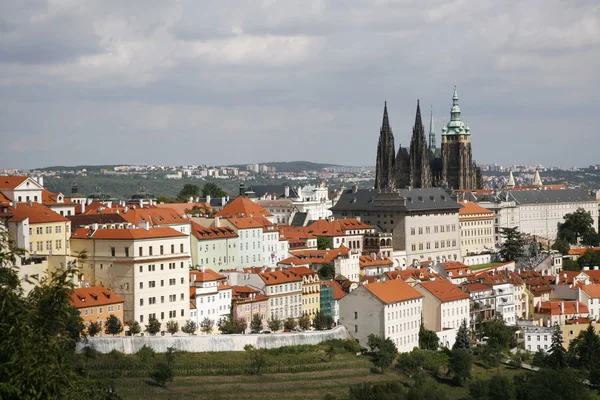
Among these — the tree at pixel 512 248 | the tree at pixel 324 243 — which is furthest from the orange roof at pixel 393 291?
the tree at pixel 512 248

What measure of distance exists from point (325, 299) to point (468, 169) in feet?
290

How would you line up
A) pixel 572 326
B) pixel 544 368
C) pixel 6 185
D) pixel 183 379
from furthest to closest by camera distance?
pixel 572 326, pixel 6 185, pixel 544 368, pixel 183 379

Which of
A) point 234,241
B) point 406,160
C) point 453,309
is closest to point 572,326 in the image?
point 453,309

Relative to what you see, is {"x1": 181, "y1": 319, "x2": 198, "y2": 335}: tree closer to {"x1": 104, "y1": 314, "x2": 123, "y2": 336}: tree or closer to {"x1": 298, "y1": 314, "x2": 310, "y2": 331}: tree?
{"x1": 104, "y1": 314, "x2": 123, "y2": 336}: tree

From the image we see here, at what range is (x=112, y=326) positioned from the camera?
6225 cm

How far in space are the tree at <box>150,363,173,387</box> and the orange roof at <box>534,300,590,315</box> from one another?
122 ft

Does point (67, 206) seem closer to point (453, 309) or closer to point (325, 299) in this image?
point (325, 299)

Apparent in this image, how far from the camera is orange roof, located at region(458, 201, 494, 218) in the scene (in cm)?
13145

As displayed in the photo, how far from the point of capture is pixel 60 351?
2967 cm

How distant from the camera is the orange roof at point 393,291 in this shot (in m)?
73.2

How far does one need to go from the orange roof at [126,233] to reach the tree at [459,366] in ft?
58.1

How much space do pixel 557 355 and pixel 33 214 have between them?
32552mm

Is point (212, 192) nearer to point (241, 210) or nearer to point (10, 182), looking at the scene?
point (241, 210)

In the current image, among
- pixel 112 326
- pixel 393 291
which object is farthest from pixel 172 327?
pixel 393 291
